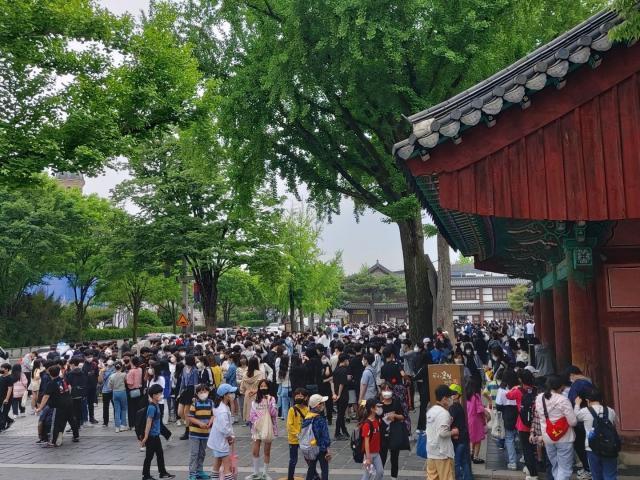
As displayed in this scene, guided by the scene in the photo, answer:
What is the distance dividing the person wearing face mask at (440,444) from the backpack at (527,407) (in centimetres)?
157

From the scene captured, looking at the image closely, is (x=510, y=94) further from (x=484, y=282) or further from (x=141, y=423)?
(x=484, y=282)

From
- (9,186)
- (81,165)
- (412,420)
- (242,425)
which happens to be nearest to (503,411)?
(412,420)

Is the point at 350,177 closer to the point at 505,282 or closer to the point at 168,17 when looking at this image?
the point at 168,17

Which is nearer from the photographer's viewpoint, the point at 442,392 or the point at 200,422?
the point at 442,392

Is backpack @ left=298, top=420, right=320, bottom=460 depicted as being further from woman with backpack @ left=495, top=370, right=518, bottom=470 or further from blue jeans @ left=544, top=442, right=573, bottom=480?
woman with backpack @ left=495, top=370, right=518, bottom=470

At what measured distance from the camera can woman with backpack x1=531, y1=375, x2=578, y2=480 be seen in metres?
7.28

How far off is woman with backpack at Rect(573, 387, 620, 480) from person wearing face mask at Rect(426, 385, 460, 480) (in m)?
1.68

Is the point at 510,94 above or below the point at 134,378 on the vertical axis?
above

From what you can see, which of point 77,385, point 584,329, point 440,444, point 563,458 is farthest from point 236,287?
point 563,458

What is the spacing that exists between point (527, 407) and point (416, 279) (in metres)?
12.0

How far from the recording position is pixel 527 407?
28.2 ft

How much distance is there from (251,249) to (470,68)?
21.9 meters

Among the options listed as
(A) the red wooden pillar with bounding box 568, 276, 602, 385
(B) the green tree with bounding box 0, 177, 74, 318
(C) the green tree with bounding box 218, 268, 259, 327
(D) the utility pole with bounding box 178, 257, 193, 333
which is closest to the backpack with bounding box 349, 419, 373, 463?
(A) the red wooden pillar with bounding box 568, 276, 602, 385

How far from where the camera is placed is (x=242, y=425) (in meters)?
14.9
